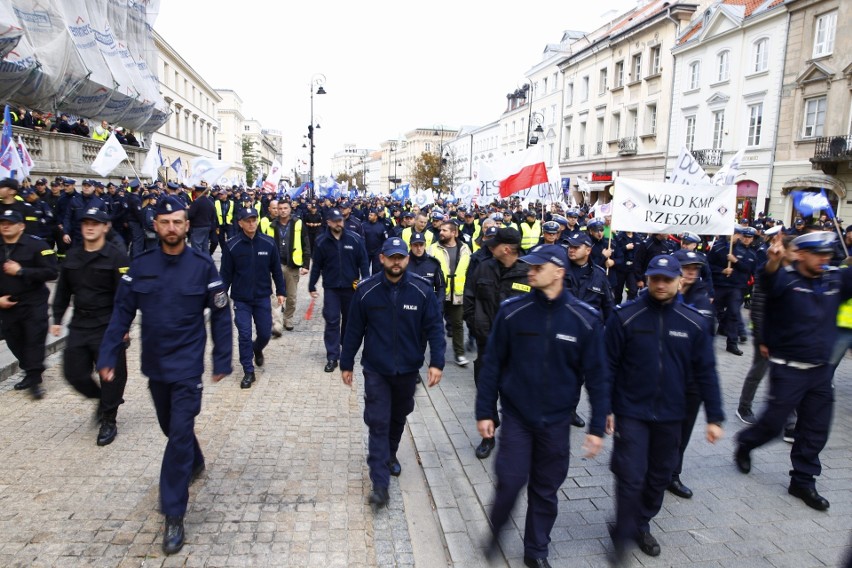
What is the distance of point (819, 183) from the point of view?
81.6 feet

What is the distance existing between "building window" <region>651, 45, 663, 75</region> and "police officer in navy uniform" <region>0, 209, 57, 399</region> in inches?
1474

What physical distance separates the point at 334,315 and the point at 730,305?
244 inches

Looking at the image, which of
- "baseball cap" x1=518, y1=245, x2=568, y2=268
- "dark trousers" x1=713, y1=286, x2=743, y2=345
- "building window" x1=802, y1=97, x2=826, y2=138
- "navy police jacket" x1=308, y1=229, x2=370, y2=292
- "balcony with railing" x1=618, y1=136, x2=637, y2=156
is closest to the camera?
"baseball cap" x1=518, y1=245, x2=568, y2=268

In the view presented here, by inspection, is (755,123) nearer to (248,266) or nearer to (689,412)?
(248,266)

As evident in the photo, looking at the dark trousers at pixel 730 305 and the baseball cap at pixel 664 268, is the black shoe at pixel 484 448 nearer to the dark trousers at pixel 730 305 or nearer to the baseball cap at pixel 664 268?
the baseball cap at pixel 664 268

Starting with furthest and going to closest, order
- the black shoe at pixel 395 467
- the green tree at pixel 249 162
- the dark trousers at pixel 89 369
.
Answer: the green tree at pixel 249 162, the dark trousers at pixel 89 369, the black shoe at pixel 395 467

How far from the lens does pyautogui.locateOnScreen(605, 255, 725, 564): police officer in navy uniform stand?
A: 12.2ft

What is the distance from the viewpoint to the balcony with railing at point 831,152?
23.2m

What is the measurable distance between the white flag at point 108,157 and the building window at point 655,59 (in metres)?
31.6

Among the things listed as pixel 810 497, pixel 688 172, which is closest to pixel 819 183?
pixel 688 172

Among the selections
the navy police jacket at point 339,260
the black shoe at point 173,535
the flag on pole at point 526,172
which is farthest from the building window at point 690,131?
the black shoe at point 173,535

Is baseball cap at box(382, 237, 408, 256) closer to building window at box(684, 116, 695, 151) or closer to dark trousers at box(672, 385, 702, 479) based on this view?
dark trousers at box(672, 385, 702, 479)

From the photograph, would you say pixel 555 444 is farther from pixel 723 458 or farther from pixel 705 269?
pixel 705 269

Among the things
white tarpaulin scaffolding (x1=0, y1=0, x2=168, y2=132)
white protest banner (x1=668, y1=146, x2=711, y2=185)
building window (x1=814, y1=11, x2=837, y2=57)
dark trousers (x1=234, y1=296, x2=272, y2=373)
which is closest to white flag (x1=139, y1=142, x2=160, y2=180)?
white tarpaulin scaffolding (x1=0, y1=0, x2=168, y2=132)
